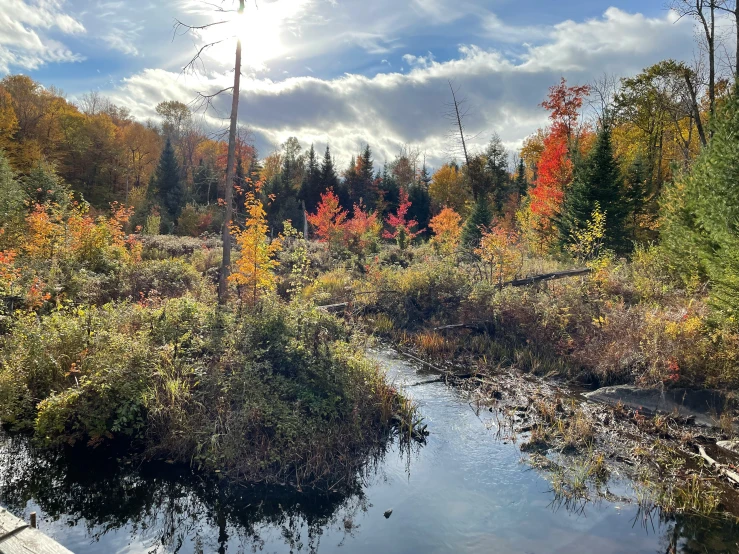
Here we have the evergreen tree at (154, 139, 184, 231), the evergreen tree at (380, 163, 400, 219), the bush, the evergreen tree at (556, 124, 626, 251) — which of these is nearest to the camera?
the bush

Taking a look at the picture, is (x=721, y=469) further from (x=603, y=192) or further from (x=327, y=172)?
(x=327, y=172)

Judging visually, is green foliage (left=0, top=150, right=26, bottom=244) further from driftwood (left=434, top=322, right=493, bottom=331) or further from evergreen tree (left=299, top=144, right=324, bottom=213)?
evergreen tree (left=299, top=144, right=324, bottom=213)

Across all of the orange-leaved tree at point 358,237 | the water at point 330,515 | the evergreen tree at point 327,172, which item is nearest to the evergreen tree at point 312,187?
the evergreen tree at point 327,172

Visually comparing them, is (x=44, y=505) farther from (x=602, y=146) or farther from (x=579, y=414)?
(x=602, y=146)

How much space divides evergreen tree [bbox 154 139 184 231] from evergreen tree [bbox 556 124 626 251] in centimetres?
3018

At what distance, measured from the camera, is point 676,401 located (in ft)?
28.9

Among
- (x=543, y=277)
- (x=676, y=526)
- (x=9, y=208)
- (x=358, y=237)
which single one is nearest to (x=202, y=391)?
(x=676, y=526)

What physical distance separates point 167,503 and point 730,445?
8470 millimetres

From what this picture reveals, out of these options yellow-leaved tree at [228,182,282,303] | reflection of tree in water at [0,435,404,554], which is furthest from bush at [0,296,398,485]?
yellow-leaved tree at [228,182,282,303]

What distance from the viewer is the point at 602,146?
21.3m

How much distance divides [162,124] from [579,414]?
197 feet

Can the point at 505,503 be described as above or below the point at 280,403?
below

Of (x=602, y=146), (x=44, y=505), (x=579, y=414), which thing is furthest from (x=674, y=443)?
(x=602, y=146)

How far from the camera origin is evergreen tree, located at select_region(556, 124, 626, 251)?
20.8 metres
